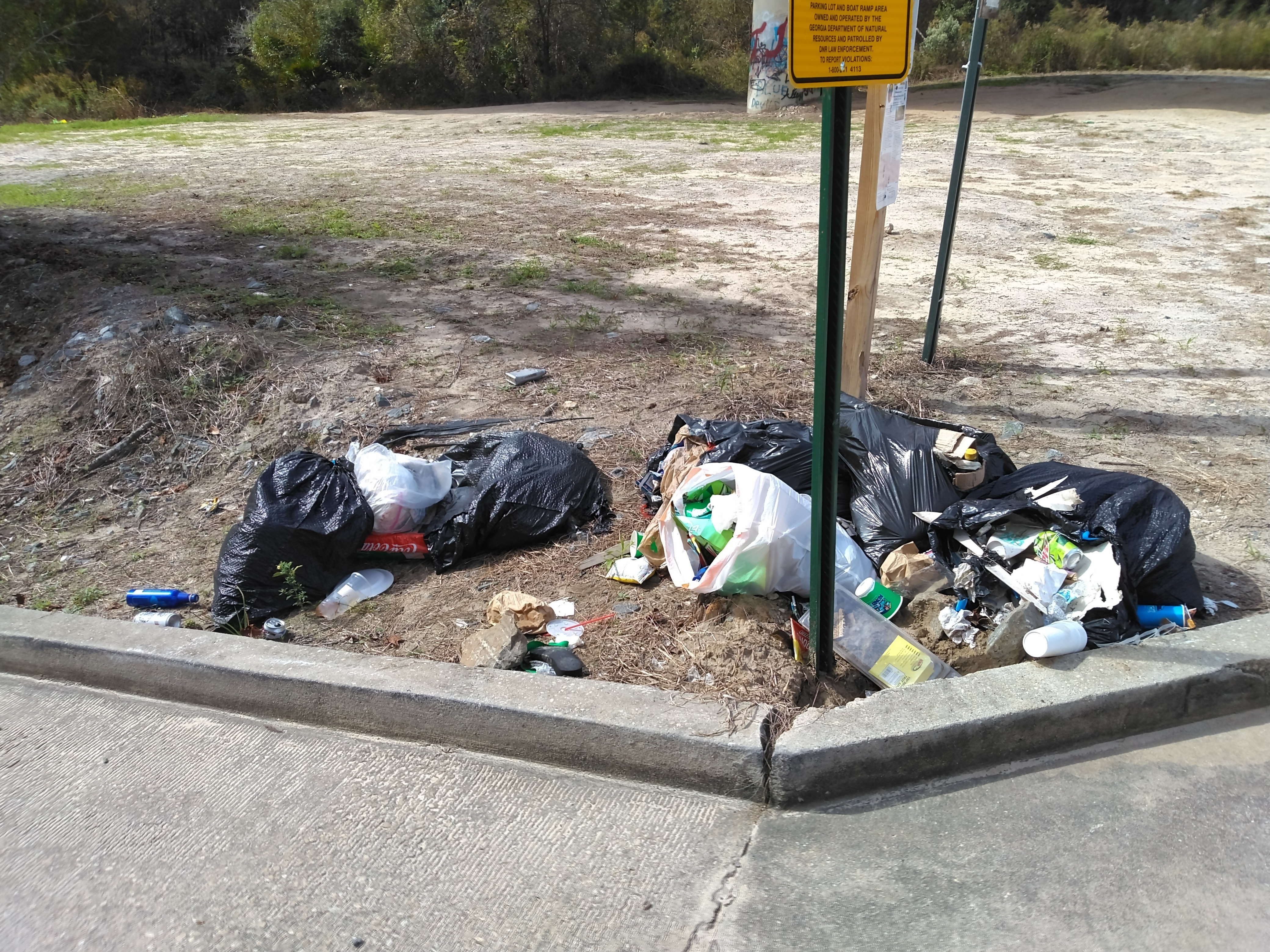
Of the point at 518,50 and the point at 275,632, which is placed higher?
the point at 518,50

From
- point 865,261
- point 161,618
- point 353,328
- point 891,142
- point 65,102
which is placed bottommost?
point 161,618

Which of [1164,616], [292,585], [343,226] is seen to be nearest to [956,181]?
[1164,616]

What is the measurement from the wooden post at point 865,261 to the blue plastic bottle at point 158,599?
263cm

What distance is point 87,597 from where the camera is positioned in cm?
344

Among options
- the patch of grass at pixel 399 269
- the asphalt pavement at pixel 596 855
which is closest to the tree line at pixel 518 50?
the patch of grass at pixel 399 269

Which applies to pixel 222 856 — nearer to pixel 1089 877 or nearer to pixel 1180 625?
pixel 1089 877

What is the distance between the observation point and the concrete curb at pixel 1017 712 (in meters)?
2.31

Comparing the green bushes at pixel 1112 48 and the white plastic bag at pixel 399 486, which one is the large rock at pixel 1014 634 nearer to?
the white plastic bag at pixel 399 486

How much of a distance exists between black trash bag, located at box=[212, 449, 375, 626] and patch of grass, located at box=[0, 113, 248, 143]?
16568 mm

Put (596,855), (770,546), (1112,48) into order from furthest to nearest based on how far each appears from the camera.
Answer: (1112,48) < (770,546) < (596,855)

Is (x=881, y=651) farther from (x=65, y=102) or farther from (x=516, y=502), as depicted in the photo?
(x=65, y=102)

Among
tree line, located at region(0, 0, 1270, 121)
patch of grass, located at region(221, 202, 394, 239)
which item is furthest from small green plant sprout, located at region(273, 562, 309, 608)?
tree line, located at region(0, 0, 1270, 121)

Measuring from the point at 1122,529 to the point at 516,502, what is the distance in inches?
84.7

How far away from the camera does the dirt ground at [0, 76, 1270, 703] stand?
349cm
